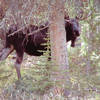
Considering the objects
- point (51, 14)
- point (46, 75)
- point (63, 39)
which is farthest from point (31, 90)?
point (51, 14)

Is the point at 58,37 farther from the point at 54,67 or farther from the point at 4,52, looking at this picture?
the point at 4,52

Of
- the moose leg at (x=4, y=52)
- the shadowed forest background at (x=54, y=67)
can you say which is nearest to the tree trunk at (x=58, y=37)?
the shadowed forest background at (x=54, y=67)

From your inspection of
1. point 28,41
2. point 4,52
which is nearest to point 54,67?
point 28,41

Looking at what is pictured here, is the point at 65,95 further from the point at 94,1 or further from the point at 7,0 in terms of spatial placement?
the point at 7,0

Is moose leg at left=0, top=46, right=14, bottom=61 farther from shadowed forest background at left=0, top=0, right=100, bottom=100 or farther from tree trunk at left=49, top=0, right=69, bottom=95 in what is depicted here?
tree trunk at left=49, top=0, right=69, bottom=95

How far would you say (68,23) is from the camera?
23.0ft

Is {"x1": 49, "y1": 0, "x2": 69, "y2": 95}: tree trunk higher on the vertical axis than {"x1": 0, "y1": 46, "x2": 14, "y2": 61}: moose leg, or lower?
higher

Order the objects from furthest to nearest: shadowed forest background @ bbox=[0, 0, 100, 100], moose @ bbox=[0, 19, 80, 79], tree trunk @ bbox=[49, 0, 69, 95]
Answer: moose @ bbox=[0, 19, 80, 79] < tree trunk @ bbox=[49, 0, 69, 95] < shadowed forest background @ bbox=[0, 0, 100, 100]

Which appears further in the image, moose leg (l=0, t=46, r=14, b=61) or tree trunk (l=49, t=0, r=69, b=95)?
moose leg (l=0, t=46, r=14, b=61)

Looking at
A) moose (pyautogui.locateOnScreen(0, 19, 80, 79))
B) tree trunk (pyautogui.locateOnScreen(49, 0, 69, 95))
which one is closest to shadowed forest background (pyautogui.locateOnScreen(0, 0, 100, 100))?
tree trunk (pyautogui.locateOnScreen(49, 0, 69, 95))

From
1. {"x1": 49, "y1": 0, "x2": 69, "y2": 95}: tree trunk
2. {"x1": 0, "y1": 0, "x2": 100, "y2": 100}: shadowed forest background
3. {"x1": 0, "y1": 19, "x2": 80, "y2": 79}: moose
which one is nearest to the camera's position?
{"x1": 0, "y1": 0, "x2": 100, "y2": 100}: shadowed forest background

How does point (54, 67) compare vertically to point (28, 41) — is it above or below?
below

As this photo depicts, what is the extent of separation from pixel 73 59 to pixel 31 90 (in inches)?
53.0

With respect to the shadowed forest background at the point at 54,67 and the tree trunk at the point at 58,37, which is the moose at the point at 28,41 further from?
the tree trunk at the point at 58,37
